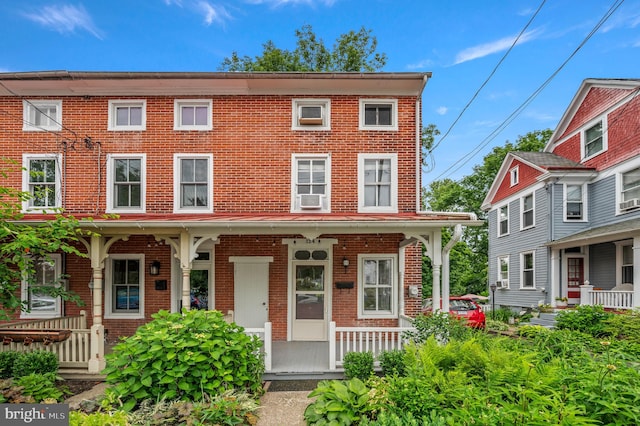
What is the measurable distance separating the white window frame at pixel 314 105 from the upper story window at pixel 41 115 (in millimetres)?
6028

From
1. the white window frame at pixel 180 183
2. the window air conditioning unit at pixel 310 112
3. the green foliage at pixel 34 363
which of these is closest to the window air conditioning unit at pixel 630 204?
the window air conditioning unit at pixel 310 112

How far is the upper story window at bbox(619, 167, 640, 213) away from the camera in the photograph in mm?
11931

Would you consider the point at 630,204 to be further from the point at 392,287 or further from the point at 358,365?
the point at 358,365

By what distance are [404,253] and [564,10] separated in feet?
23.4

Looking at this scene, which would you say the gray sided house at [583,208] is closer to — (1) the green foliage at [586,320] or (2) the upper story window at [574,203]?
(2) the upper story window at [574,203]

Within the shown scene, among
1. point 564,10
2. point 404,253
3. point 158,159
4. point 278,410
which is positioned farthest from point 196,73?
point 564,10

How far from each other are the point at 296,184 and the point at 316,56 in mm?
10919

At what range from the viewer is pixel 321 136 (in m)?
9.44

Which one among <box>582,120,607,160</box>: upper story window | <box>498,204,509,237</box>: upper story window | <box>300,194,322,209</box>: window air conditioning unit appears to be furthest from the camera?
<box>498,204,509,237</box>: upper story window

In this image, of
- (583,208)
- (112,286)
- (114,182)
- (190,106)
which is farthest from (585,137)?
(112,286)

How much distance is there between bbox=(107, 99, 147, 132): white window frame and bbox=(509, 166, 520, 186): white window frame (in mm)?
15809

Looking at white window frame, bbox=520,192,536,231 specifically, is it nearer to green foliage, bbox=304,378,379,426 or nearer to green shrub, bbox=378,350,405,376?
green shrub, bbox=378,350,405,376

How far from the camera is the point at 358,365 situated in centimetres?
612

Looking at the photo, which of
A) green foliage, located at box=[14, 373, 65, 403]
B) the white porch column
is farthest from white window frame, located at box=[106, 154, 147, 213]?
the white porch column
